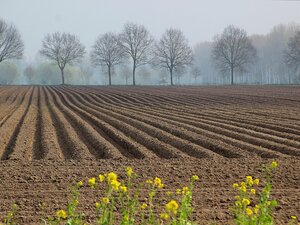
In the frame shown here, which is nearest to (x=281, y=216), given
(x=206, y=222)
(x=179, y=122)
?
(x=206, y=222)

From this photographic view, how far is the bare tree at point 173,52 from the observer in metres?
80.7

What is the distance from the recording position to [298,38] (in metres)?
72.7

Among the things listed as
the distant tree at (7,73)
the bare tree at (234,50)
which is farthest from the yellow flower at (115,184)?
the distant tree at (7,73)

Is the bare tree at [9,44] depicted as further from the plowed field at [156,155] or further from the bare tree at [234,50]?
the plowed field at [156,155]

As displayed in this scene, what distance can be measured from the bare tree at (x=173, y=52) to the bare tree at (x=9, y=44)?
23978 millimetres

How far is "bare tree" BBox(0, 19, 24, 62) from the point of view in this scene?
252ft

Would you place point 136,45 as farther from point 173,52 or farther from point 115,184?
point 115,184

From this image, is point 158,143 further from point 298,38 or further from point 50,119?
point 298,38

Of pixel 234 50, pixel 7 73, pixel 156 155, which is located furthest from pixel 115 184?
pixel 7 73

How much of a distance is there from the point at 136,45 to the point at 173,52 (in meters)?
6.82

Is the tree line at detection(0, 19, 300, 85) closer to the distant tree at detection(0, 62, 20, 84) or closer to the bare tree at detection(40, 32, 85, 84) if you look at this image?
the bare tree at detection(40, 32, 85, 84)

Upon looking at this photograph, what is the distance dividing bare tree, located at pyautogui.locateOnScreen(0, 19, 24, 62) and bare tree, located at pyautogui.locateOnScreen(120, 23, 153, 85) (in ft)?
59.3

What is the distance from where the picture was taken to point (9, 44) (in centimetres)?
7769

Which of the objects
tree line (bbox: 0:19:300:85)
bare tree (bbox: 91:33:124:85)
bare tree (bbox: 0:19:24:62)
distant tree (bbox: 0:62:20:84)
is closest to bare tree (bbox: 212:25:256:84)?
tree line (bbox: 0:19:300:85)
